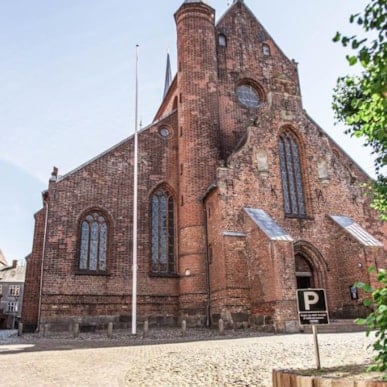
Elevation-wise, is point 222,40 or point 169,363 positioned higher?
point 222,40

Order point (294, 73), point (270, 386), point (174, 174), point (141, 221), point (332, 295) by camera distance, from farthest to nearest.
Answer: point (294, 73), point (174, 174), point (141, 221), point (332, 295), point (270, 386)

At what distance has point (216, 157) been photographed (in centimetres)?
2302

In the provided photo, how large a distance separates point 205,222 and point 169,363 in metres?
13.1

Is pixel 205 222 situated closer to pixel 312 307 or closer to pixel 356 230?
pixel 356 230

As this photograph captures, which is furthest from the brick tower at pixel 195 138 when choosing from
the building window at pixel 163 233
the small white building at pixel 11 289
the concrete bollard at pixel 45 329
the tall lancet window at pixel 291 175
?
the small white building at pixel 11 289

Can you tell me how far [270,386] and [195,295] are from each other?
14.4 m

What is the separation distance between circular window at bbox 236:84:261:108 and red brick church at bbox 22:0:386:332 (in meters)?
1.26

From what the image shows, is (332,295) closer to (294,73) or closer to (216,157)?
(216,157)

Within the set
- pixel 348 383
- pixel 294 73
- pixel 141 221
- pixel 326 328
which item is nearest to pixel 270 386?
pixel 348 383

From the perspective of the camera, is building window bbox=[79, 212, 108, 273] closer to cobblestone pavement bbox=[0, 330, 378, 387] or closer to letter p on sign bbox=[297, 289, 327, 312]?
cobblestone pavement bbox=[0, 330, 378, 387]

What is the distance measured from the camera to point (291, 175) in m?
22.4

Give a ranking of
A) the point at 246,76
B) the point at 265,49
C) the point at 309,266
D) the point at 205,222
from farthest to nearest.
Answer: the point at 265,49 < the point at 246,76 < the point at 205,222 < the point at 309,266

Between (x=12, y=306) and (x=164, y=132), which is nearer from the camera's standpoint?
(x=164, y=132)

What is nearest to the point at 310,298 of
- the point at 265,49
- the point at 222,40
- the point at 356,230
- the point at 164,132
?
the point at 356,230
